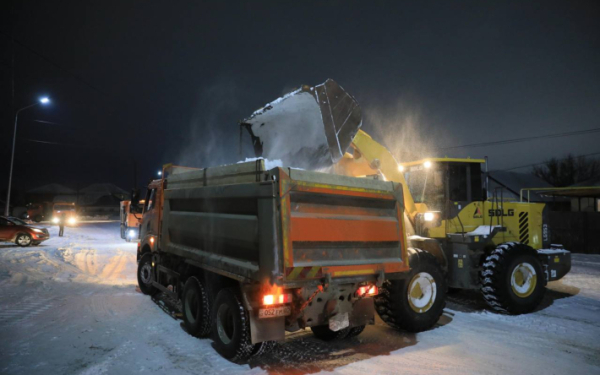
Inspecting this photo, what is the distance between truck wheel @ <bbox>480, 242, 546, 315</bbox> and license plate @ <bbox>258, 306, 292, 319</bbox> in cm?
465

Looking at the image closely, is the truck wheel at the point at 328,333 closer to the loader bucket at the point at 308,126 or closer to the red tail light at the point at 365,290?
the red tail light at the point at 365,290

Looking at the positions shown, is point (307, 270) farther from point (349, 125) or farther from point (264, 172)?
point (349, 125)

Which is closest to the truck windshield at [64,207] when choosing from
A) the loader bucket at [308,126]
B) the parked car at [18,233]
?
the parked car at [18,233]

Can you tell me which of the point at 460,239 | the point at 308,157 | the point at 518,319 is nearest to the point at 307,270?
the point at 308,157

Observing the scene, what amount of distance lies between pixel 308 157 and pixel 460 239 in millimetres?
3336

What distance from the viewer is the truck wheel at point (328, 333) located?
565cm

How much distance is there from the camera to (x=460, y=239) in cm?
747

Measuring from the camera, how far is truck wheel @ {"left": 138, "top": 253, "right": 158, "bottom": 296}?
8.27 m

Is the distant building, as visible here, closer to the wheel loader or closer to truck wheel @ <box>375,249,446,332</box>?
the wheel loader

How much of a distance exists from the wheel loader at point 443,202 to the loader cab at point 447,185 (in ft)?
0.06

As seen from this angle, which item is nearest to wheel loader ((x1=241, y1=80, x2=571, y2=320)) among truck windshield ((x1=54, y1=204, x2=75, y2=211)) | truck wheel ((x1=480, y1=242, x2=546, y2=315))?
truck wheel ((x1=480, y1=242, x2=546, y2=315))

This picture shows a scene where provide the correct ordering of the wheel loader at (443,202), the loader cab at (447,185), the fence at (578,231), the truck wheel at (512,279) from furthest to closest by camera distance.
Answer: the fence at (578,231)
the loader cab at (447,185)
the truck wheel at (512,279)
the wheel loader at (443,202)

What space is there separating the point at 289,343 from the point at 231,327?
1066mm

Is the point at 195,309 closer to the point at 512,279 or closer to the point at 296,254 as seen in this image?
the point at 296,254
